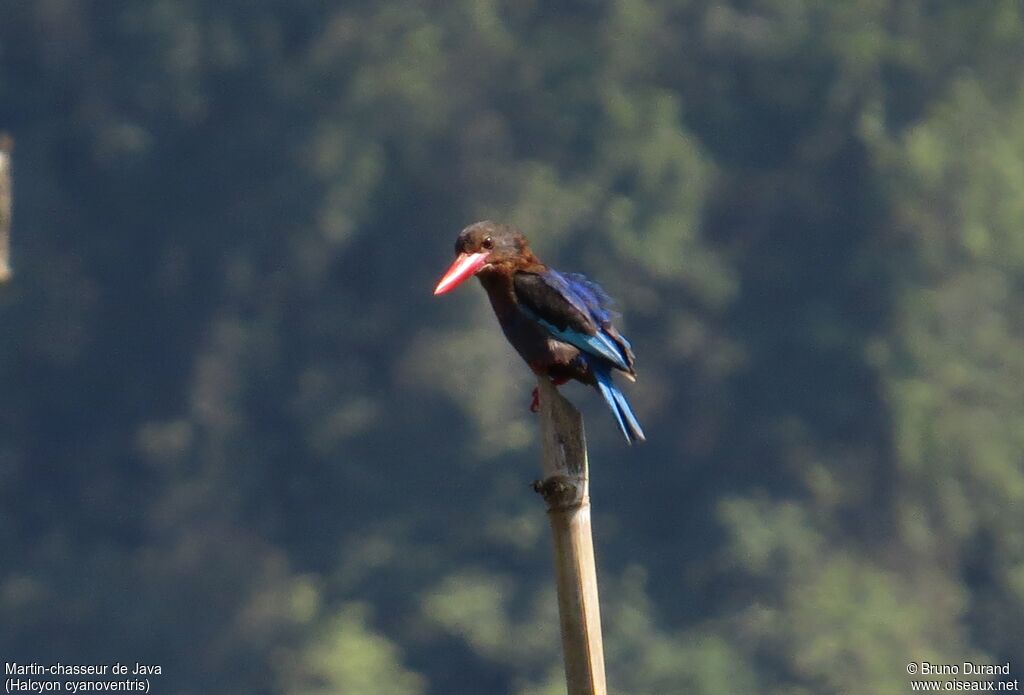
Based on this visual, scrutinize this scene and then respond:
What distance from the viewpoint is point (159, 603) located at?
30.2 m

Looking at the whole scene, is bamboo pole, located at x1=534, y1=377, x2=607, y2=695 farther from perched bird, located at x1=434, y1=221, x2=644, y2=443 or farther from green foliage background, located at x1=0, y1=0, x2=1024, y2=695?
green foliage background, located at x1=0, y1=0, x2=1024, y2=695

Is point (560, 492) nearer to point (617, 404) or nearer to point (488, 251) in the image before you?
point (617, 404)

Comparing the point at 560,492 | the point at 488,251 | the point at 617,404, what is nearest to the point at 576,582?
the point at 560,492

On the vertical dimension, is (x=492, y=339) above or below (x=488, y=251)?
above

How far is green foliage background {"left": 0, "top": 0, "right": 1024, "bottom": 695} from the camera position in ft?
92.9

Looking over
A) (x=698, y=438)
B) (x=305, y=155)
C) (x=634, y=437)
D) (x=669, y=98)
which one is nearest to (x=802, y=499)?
(x=698, y=438)

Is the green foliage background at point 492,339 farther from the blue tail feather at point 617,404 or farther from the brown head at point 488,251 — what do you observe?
the blue tail feather at point 617,404

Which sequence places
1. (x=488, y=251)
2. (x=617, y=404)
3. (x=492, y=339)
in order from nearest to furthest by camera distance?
(x=617, y=404) → (x=488, y=251) → (x=492, y=339)

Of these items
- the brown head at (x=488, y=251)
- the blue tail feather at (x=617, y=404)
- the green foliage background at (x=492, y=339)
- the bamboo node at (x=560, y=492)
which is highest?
the green foliage background at (x=492, y=339)

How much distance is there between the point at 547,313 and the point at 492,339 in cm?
2197

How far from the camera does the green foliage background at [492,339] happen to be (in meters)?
28.3

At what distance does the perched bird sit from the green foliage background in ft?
63.3

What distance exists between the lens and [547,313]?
6395 mm

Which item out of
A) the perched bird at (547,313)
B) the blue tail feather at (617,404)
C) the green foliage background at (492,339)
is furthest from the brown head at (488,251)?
the green foliage background at (492,339)
